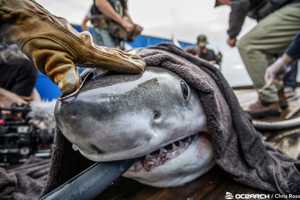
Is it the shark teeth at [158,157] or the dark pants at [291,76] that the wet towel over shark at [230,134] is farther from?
the dark pants at [291,76]

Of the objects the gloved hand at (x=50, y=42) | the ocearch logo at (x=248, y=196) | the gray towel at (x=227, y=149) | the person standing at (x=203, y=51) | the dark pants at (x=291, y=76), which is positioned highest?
the gloved hand at (x=50, y=42)

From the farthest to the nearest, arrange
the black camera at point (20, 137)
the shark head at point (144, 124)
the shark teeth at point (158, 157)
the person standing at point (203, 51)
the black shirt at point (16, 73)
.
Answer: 1. the person standing at point (203, 51)
2. the black shirt at point (16, 73)
3. the black camera at point (20, 137)
4. the shark teeth at point (158, 157)
5. the shark head at point (144, 124)

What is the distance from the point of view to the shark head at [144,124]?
54cm

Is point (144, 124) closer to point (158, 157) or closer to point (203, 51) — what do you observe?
point (158, 157)

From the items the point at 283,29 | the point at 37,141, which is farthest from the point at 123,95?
the point at 283,29

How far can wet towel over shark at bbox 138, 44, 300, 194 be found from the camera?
0.75 m

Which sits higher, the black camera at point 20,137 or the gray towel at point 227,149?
the gray towel at point 227,149

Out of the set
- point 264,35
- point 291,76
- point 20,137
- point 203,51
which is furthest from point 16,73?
point 203,51

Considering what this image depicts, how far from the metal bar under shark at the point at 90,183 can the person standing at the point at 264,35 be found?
147cm

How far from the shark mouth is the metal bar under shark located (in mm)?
77

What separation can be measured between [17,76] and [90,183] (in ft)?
7.31

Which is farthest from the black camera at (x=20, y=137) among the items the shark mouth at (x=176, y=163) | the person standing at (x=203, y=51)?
the person standing at (x=203, y=51)

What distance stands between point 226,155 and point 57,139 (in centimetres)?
47


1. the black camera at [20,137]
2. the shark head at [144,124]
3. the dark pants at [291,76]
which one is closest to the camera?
the shark head at [144,124]
